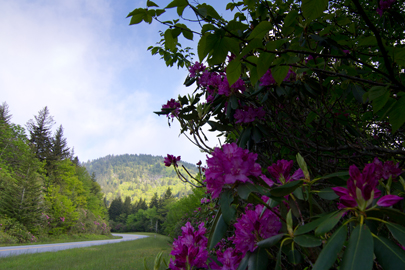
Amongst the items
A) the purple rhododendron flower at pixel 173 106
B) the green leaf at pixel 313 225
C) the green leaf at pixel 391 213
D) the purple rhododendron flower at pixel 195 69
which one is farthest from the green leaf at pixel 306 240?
the purple rhododendron flower at pixel 195 69

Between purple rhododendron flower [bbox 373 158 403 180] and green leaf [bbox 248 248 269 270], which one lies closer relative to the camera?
green leaf [bbox 248 248 269 270]

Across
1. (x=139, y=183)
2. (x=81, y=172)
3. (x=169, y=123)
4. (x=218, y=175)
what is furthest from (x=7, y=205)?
(x=139, y=183)

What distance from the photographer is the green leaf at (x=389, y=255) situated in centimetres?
38

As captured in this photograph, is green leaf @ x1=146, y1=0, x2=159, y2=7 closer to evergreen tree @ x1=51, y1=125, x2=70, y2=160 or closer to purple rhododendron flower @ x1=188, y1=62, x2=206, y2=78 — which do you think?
purple rhododendron flower @ x1=188, y1=62, x2=206, y2=78

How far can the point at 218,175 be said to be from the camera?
77 cm

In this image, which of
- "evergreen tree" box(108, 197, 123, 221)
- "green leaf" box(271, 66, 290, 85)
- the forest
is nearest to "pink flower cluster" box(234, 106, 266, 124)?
"green leaf" box(271, 66, 290, 85)

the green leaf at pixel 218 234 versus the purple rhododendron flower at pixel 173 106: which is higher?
the purple rhododendron flower at pixel 173 106

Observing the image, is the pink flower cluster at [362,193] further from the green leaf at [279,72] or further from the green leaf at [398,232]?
the green leaf at [279,72]

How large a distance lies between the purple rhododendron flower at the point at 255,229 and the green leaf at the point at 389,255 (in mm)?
359

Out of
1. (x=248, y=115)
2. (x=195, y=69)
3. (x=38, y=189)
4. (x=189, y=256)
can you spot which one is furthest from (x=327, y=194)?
(x=38, y=189)

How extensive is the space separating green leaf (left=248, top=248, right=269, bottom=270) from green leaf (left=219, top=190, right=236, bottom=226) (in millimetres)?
174

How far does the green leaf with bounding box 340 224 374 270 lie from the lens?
14.4 inches

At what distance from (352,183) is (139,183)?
16788cm

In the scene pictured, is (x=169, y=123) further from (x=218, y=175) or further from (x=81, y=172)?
(x=81, y=172)
